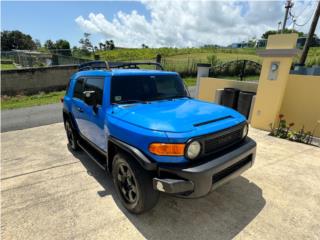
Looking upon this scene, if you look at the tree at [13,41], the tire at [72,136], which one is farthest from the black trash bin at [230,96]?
the tree at [13,41]

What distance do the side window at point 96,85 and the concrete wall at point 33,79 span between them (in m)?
12.2

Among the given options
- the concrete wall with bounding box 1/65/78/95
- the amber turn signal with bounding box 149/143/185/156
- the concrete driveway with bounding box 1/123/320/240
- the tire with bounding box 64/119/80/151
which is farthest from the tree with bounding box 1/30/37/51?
the amber turn signal with bounding box 149/143/185/156

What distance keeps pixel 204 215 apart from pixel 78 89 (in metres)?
3.28

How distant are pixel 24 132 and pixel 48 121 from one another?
126 centimetres

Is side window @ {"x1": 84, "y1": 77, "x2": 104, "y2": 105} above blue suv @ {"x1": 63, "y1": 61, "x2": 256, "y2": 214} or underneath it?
above

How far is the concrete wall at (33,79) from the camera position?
13488 millimetres

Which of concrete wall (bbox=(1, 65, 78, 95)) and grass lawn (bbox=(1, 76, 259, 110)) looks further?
concrete wall (bbox=(1, 65, 78, 95))

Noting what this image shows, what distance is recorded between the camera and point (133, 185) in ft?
9.05

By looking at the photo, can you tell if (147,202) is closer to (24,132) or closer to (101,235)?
(101,235)

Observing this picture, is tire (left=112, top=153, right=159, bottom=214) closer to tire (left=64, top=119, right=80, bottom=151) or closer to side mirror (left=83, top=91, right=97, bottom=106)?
side mirror (left=83, top=91, right=97, bottom=106)

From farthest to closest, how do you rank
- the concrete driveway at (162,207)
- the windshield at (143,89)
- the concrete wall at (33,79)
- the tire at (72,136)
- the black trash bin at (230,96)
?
the concrete wall at (33,79)
the black trash bin at (230,96)
the tire at (72,136)
the windshield at (143,89)
the concrete driveway at (162,207)

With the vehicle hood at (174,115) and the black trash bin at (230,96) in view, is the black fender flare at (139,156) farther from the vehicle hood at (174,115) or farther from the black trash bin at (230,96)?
the black trash bin at (230,96)

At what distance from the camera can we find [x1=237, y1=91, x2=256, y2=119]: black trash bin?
6.63 m

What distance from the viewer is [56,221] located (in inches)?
109
